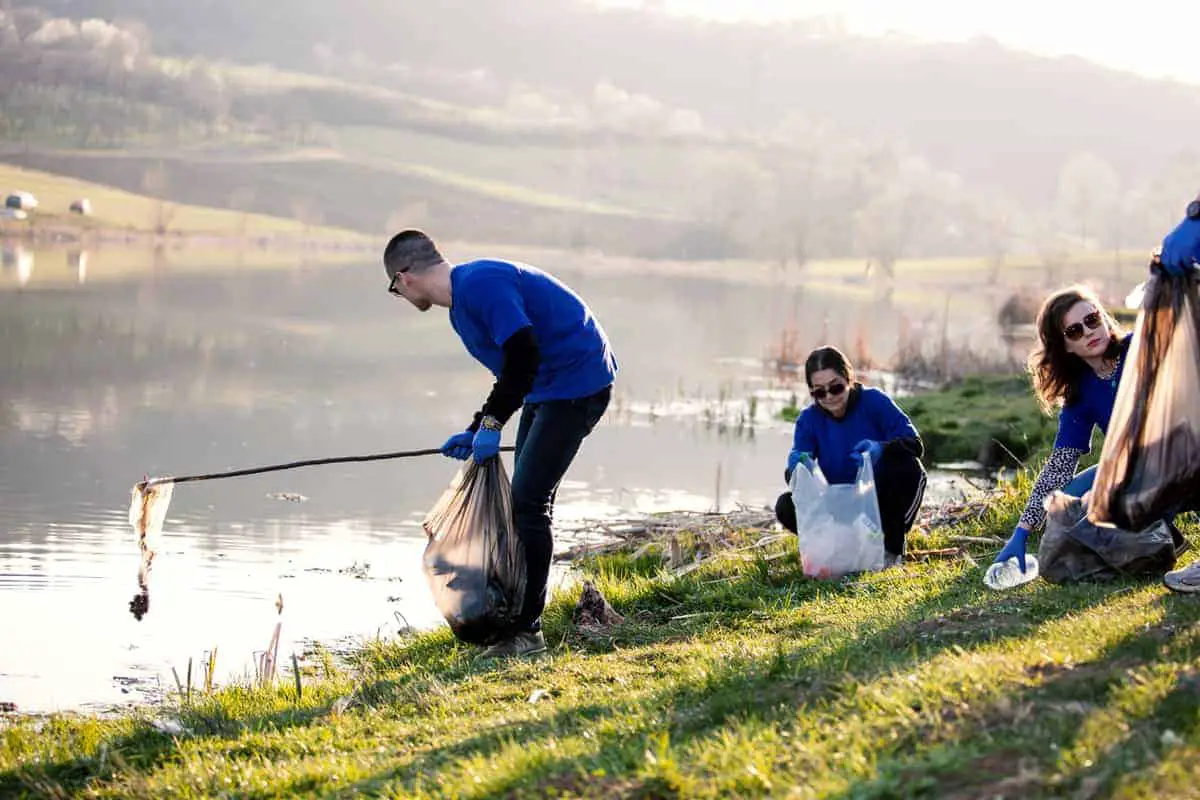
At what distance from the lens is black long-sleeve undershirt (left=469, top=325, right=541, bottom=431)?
20.7 feet

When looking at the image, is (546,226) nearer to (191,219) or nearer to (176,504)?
(191,219)

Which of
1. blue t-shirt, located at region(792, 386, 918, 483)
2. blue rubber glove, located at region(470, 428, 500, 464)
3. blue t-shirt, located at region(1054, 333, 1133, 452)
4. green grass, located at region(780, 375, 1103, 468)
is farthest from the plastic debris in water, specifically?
green grass, located at region(780, 375, 1103, 468)

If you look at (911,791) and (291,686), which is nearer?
(911,791)

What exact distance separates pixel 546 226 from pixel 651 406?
110 metres

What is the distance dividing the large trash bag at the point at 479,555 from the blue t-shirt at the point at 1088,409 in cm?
251

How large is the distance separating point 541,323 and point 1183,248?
8.54 feet

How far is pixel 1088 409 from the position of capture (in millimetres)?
6723

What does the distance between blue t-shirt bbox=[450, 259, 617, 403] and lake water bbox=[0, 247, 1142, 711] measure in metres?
2.44

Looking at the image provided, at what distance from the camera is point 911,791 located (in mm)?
3680

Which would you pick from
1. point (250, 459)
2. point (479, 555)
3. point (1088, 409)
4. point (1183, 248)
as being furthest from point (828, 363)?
point (250, 459)

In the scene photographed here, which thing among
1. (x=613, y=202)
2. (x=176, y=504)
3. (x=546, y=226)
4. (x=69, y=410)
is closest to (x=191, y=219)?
(x=546, y=226)

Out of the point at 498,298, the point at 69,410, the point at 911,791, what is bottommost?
the point at 69,410

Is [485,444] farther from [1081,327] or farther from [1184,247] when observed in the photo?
[1184,247]

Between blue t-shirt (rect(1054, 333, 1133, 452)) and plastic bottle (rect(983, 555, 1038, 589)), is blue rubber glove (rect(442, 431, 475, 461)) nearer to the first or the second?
plastic bottle (rect(983, 555, 1038, 589))
